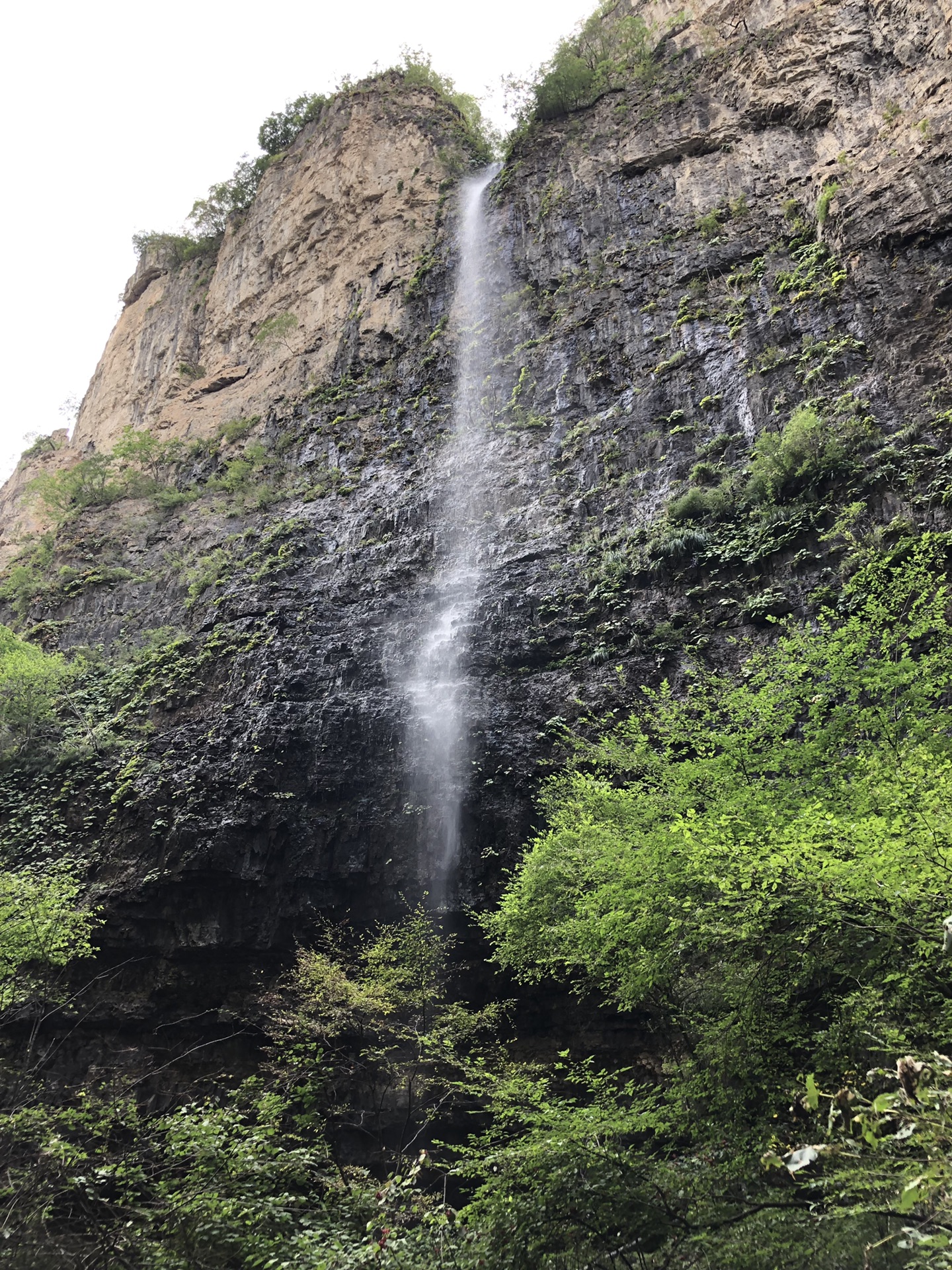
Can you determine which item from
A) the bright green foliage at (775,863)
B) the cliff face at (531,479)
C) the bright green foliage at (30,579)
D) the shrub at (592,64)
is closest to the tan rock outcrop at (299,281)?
the cliff face at (531,479)

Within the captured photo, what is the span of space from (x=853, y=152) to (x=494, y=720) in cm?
1644

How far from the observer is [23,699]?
65.0 feet

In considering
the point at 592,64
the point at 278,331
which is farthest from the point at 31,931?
the point at 592,64

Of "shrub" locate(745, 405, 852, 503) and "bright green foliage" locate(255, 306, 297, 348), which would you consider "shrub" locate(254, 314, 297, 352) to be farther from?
"shrub" locate(745, 405, 852, 503)

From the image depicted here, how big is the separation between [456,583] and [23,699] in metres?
11.2

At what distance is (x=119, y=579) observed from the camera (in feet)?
86.6

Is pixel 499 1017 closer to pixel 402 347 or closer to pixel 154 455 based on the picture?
pixel 402 347

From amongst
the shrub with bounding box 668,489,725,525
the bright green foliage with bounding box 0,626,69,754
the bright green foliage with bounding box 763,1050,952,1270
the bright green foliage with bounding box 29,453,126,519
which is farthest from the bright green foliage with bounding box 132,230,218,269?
the bright green foliage with bounding box 763,1050,952,1270

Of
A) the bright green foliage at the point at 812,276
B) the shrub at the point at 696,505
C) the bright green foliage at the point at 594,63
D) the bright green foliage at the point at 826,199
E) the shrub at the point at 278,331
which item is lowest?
the shrub at the point at 696,505

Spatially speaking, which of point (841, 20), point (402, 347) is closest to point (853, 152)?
point (841, 20)

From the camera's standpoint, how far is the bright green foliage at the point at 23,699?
64.4 feet

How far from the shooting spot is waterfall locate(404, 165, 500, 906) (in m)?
15.7

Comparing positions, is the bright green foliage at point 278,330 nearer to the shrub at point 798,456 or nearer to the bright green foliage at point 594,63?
the bright green foliage at point 594,63

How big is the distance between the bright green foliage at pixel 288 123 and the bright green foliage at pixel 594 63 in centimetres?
1289
